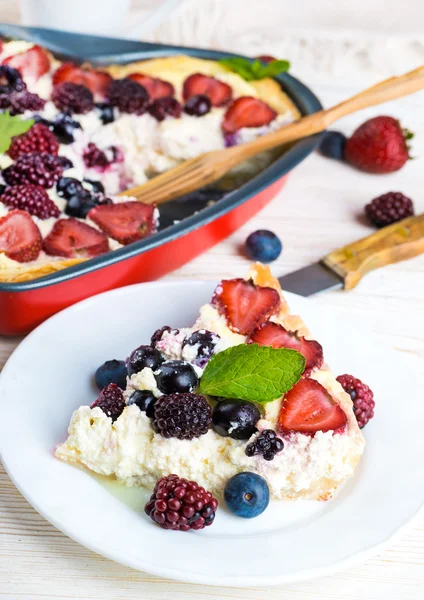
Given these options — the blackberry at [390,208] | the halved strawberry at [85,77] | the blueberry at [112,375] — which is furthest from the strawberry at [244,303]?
the halved strawberry at [85,77]

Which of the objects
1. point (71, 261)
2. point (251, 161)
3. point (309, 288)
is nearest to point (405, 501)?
point (309, 288)

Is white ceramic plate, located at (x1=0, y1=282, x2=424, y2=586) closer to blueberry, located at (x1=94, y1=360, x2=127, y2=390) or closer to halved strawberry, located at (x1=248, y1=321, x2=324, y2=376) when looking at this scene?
blueberry, located at (x1=94, y1=360, x2=127, y2=390)

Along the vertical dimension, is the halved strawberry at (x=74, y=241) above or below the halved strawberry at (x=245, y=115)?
below

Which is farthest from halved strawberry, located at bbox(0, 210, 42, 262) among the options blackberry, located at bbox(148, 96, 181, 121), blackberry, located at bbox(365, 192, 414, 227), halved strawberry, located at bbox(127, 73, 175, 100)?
blackberry, located at bbox(365, 192, 414, 227)

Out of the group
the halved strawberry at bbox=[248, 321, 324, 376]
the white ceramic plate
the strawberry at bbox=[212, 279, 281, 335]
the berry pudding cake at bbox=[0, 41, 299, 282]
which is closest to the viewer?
the white ceramic plate

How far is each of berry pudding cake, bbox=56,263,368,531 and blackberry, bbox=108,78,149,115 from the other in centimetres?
124

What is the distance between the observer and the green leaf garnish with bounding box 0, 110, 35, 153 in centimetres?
238

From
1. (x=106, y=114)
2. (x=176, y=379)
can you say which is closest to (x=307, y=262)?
(x=106, y=114)

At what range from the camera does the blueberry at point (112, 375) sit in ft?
6.05

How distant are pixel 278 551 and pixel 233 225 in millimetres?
1225

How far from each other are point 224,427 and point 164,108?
1.44 meters

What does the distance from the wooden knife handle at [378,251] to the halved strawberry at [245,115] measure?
588mm

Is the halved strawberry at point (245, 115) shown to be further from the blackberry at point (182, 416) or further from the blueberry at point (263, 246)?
the blackberry at point (182, 416)

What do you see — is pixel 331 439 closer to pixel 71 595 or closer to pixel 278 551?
pixel 278 551
